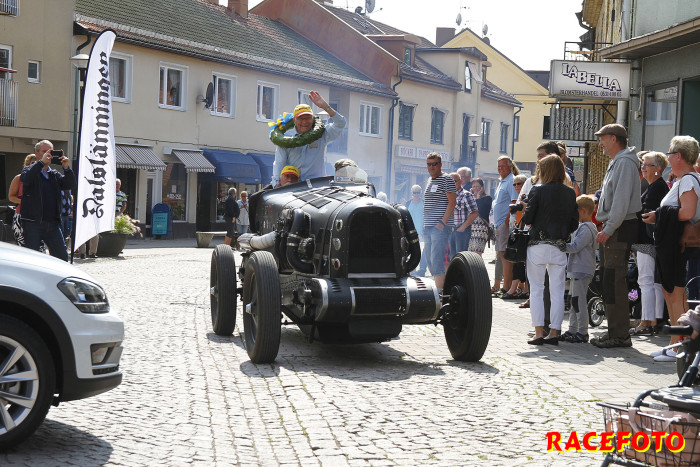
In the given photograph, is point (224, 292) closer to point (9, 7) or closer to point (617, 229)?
point (617, 229)

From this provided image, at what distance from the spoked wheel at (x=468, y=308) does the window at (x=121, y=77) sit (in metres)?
26.1

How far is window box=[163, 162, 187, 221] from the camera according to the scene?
1396 inches

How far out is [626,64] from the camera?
18453 mm

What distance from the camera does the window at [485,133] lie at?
57.5m

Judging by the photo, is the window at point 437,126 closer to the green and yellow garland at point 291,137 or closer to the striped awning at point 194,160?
the striped awning at point 194,160

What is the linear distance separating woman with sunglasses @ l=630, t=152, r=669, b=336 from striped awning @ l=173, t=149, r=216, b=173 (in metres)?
25.9

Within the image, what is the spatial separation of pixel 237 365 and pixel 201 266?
13120mm

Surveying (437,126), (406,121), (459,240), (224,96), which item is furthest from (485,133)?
(459,240)

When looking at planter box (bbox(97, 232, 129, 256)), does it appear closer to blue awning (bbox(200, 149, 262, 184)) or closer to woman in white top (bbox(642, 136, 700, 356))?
blue awning (bbox(200, 149, 262, 184))

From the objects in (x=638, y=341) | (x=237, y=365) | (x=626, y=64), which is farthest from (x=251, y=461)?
(x=626, y=64)

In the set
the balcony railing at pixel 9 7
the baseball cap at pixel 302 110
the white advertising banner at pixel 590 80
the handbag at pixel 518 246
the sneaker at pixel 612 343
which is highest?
the balcony railing at pixel 9 7

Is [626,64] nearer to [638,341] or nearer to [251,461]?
[638,341]

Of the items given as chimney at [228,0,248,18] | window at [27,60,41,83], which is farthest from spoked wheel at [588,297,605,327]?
chimney at [228,0,248,18]

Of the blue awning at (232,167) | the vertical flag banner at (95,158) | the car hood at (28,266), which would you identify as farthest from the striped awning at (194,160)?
the car hood at (28,266)
